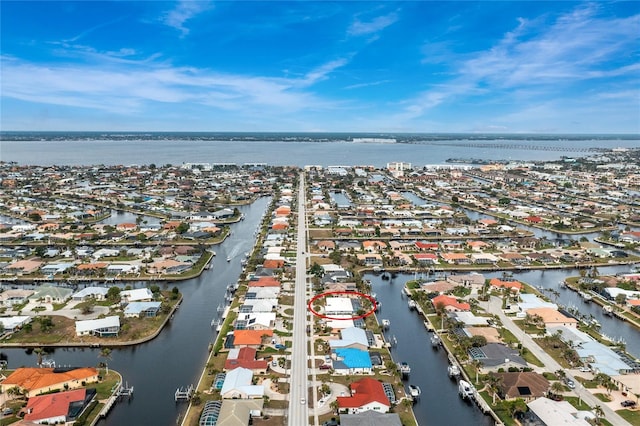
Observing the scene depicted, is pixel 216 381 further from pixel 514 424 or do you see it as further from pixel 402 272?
pixel 402 272

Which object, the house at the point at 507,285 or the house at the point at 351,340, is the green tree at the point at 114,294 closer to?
the house at the point at 351,340

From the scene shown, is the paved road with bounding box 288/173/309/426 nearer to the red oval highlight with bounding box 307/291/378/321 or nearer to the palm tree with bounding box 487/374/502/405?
the red oval highlight with bounding box 307/291/378/321

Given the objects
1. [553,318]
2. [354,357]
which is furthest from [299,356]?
[553,318]

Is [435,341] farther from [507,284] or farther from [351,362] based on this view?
[507,284]

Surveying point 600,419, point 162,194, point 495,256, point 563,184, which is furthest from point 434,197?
point 600,419

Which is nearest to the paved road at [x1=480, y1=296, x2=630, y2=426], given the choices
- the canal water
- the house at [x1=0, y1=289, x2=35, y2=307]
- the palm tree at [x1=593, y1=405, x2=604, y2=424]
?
the palm tree at [x1=593, y1=405, x2=604, y2=424]

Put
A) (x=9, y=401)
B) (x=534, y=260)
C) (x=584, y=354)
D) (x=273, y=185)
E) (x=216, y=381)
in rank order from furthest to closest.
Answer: (x=273, y=185) < (x=534, y=260) < (x=584, y=354) < (x=216, y=381) < (x=9, y=401)
